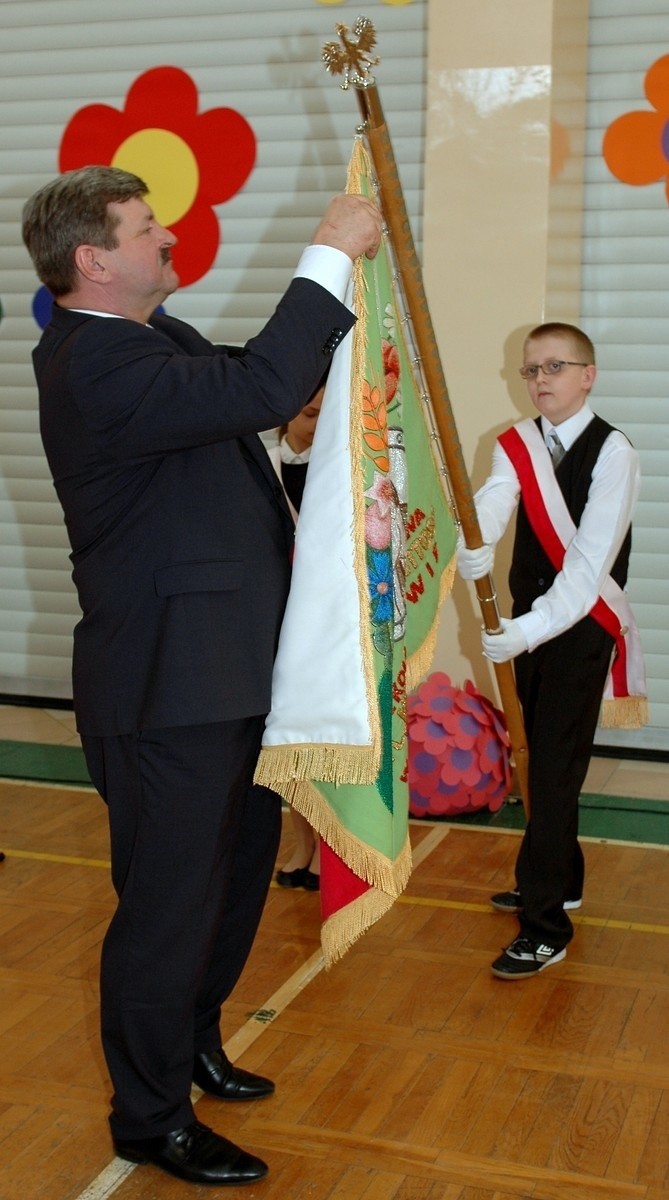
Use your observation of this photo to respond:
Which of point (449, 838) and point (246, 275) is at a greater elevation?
point (246, 275)

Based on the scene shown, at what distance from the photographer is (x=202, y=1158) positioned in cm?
228

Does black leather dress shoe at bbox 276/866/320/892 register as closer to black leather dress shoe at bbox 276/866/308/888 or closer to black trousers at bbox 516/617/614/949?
black leather dress shoe at bbox 276/866/308/888

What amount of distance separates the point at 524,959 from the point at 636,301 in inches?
107

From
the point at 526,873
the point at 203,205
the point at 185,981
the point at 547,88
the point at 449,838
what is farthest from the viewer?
the point at 203,205

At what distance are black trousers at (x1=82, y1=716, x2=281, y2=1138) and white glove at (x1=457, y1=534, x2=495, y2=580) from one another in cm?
83

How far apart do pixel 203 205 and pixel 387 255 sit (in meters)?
3.14

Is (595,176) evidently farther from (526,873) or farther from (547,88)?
(526,873)

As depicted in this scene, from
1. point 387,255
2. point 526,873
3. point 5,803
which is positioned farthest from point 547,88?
point 5,803

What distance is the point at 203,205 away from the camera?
17.6 ft

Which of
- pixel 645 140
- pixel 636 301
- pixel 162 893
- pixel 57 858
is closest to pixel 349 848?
pixel 162 893

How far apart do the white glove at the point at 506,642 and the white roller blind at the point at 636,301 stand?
7.06 feet

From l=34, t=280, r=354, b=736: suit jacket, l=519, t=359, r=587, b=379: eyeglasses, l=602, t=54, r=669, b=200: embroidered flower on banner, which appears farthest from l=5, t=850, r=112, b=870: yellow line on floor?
l=602, t=54, r=669, b=200: embroidered flower on banner

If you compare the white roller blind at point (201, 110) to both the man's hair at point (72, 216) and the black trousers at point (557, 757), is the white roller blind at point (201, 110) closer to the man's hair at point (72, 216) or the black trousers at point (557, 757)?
the black trousers at point (557, 757)

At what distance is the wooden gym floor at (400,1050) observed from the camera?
2.31 m
